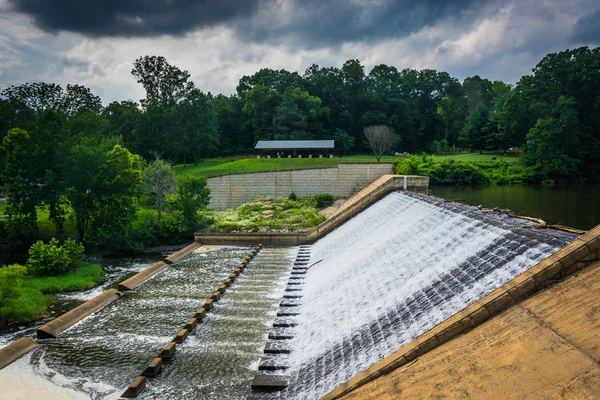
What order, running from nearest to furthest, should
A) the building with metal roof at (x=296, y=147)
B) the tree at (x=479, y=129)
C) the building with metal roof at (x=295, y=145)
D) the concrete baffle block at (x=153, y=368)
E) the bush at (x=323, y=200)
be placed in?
the concrete baffle block at (x=153, y=368) → the bush at (x=323, y=200) → the building with metal roof at (x=295, y=145) → the building with metal roof at (x=296, y=147) → the tree at (x=479, y=129)

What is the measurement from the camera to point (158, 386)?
386 inches

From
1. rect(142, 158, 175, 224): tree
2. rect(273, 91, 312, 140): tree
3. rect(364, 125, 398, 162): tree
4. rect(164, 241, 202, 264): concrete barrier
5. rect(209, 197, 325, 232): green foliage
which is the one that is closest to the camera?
rect(164, 241, 202, 264): concrete barrier

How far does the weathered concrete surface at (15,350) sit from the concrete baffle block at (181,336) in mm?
3958

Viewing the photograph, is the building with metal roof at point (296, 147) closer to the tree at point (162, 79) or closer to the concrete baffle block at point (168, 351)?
the tree at point (162, 79)

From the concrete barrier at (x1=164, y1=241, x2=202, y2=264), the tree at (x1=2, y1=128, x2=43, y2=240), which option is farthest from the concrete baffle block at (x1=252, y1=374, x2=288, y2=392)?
the tree at (x1=2, y1=128, x2=43, y2=240)

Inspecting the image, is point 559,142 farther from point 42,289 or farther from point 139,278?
point 42,289

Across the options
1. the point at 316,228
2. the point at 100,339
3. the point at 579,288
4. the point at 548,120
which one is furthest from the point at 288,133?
the point at 579,288

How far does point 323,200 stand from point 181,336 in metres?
24.3

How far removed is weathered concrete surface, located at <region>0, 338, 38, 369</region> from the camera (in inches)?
440

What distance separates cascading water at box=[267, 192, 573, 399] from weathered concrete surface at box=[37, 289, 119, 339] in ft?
22.6

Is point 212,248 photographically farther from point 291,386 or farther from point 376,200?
point 291,386

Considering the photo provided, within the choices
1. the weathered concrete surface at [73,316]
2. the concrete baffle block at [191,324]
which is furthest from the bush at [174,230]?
the concrete baffle block at [191,324]

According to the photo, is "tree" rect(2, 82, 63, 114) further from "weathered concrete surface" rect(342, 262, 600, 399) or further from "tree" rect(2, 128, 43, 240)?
"weathered concrete surface" rect(342, 262, 600, 399)

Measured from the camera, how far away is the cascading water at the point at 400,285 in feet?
28.3
